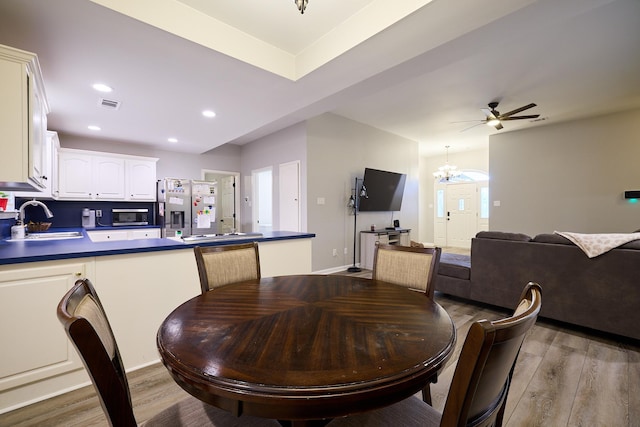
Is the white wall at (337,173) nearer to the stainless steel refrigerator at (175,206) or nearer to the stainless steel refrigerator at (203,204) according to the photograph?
the stainless steel refrigerator at (203,204)

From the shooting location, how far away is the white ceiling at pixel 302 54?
6.23ft

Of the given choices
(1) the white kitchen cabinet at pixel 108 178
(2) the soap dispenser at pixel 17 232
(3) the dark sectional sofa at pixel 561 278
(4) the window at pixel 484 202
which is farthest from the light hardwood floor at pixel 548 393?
→ (4) the window at pixel 484 202

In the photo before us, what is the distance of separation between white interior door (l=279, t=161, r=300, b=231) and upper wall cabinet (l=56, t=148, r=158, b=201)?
7.83 feet

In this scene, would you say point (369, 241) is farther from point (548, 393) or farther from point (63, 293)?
point (63, 293)

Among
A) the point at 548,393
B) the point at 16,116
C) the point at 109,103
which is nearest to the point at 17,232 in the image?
the point at 109,103

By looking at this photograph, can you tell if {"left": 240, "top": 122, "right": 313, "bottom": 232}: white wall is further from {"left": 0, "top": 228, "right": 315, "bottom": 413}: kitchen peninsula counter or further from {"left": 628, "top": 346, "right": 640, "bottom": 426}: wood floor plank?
{"left": 628, "top": 346, "right": 640, "bottom": 426}: wood floor plank

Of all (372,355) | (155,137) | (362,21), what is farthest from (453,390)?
(155,137)

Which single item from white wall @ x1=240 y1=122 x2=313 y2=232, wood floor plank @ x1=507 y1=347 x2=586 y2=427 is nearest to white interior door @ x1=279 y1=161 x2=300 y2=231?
white wall @ x1=240 y1=122 x2=313 y2=232

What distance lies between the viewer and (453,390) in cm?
59

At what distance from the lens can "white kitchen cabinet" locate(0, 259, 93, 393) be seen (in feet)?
5.15

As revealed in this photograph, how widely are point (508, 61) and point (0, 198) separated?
211 inches

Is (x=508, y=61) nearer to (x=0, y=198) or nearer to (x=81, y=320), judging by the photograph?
(x=81, y=320)

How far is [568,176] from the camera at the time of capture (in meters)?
5.29

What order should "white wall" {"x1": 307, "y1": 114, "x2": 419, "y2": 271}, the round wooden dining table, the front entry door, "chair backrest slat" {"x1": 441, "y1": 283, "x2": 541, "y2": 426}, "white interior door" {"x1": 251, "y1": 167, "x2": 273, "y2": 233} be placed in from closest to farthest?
"chair backrest slat" {"x1": 441, "y1": 283, "x2": 541, "y2": 426}, the round wooden dining table, "white wall" {"x1": 307, "y1": 114, "x2": 419, "y2": 271}, "white interior door" {"x1": 251, "y1": 167, "x2": 273, "y2": 233}, the front entry door
